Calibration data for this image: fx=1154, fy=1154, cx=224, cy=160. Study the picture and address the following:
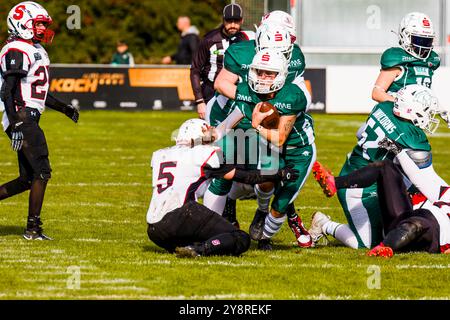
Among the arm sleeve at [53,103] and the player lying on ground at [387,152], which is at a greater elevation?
the arm sleeve at [53,103]

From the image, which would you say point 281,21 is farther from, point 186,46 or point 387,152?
point 186,46

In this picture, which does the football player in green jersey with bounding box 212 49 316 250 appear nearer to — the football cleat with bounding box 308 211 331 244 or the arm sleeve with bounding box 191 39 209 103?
the football cleat with bounding box 308 211 331 244

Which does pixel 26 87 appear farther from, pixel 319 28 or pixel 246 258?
pixel 319 28

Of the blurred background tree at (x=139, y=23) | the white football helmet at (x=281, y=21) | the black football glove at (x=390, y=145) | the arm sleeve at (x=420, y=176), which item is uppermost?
the white football helmet at (x=281, y=21)

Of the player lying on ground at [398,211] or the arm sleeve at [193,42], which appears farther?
the arm sleeve at [193,42]

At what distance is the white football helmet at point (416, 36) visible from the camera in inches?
368

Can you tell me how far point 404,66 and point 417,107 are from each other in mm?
1260

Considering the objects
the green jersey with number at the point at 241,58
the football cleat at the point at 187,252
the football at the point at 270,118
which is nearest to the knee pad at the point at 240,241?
the football cleat at the point at 187,252

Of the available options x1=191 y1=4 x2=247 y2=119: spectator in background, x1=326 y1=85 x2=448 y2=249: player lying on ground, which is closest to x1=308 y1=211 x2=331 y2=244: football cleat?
x1=326 y1=85 x2=448 y2=249: player lying on ground

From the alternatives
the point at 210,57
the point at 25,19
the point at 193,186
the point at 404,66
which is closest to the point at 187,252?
the point at 193,186

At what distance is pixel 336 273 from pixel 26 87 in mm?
2838

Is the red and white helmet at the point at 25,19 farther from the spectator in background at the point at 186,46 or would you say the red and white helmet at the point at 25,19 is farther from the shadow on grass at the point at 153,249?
the spectator in background at the point at 186,46

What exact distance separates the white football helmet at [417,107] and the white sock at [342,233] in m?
0.93

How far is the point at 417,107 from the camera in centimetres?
814
